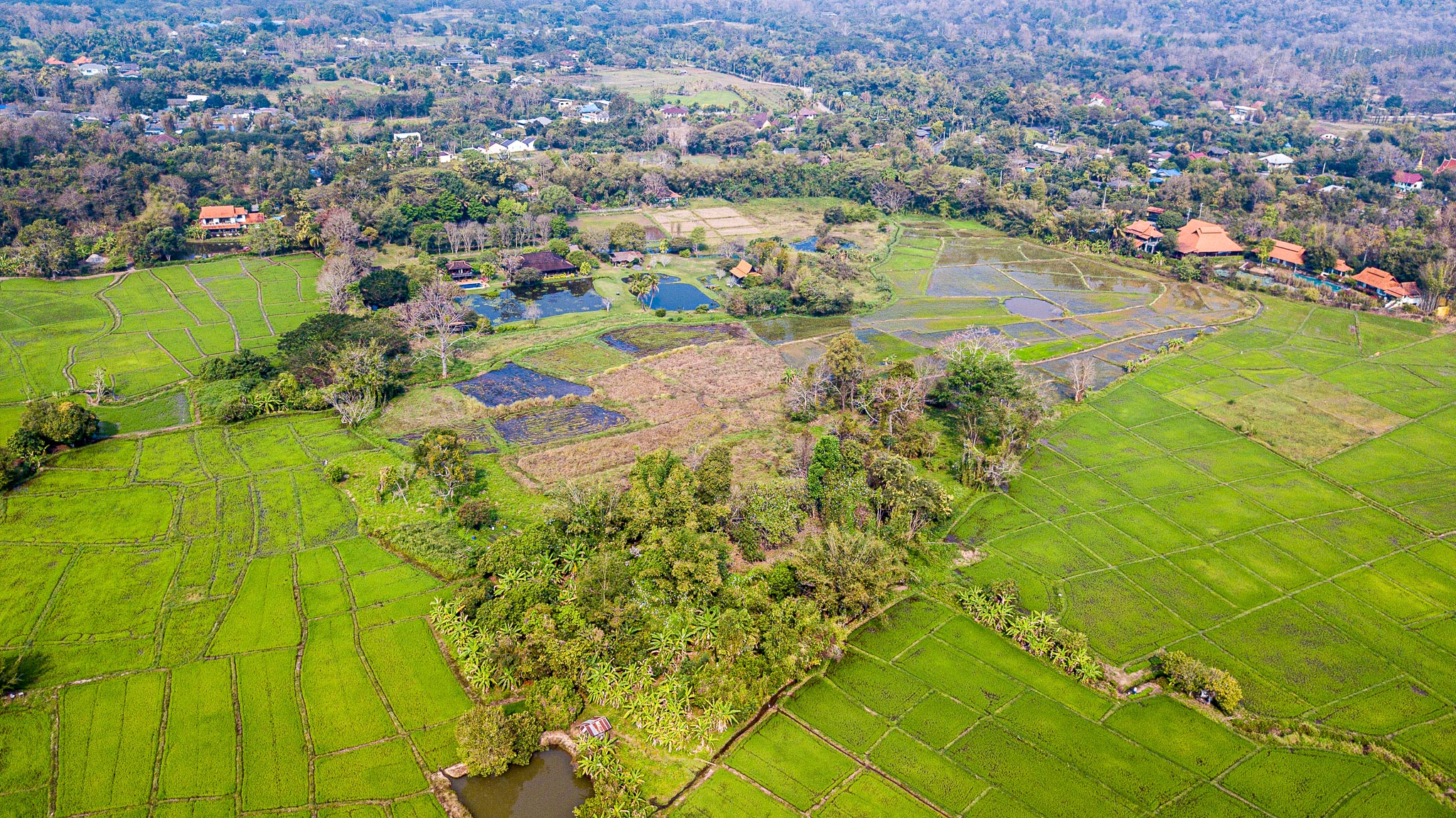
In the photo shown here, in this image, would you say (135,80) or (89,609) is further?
(135,80)

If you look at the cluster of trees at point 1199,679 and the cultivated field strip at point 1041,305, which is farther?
the cultivated field strip at point 1041,305

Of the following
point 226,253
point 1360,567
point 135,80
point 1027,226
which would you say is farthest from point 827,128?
point 135,80

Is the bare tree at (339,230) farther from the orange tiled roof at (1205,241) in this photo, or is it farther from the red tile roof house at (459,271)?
the orange tiled roof at (1205,241)

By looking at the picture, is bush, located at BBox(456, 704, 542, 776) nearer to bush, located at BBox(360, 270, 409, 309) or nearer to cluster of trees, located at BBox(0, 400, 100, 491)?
cluster of trees, located at BBox(0, 400, 100, 491)

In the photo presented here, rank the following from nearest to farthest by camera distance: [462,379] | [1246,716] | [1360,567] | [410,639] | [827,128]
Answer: [1246,716]
[410,639]
[1360,567]
[462,379]
[827,128]

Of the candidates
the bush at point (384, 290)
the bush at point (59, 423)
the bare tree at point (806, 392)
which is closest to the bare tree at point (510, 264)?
the bush at point (384, 290)

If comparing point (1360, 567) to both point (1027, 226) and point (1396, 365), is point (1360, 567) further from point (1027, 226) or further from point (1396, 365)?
point (1027, 226)

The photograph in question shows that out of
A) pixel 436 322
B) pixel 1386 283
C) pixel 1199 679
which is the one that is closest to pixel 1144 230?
pixel 1386 283
